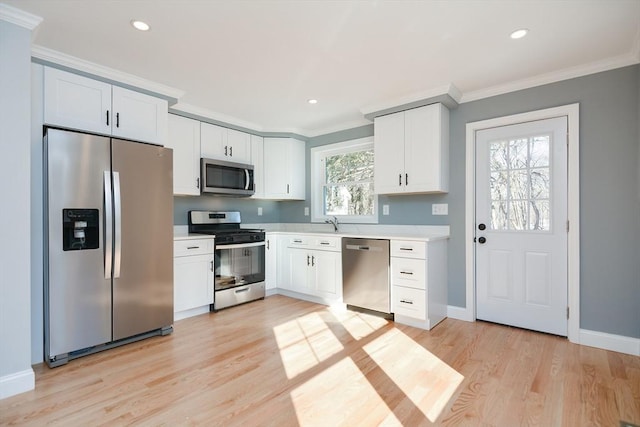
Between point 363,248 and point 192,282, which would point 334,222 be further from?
point 192,282

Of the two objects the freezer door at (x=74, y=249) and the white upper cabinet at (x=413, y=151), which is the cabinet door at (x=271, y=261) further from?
the freezer door at (x=74, y=249)

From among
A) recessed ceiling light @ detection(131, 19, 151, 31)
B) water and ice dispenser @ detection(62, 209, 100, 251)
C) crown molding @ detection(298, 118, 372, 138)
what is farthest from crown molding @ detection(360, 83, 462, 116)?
water and ice dispenser @ detection(62, 209, 100, 251)

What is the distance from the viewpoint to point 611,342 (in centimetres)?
255

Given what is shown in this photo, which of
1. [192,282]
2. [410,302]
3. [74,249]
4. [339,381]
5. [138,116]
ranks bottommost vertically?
[339,381]

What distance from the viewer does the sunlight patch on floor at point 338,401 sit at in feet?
5.56

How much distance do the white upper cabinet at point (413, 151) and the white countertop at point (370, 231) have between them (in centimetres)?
48

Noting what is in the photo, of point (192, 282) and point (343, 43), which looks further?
point (192, 282)

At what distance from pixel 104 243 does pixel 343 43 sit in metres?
2.34

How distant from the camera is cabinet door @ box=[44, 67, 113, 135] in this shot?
2355 millimetres

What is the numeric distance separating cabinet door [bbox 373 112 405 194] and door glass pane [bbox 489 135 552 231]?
0.88 m

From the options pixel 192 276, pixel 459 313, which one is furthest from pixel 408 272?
pixel 192 276

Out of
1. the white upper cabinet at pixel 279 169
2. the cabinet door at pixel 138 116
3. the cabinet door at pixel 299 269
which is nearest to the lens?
the cabinet door at pixel 138 116

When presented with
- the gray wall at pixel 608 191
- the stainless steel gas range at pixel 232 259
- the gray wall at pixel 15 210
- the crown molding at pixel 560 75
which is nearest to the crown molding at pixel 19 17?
the gray wall at pixel 15 210

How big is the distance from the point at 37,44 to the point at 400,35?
260 centimetres
